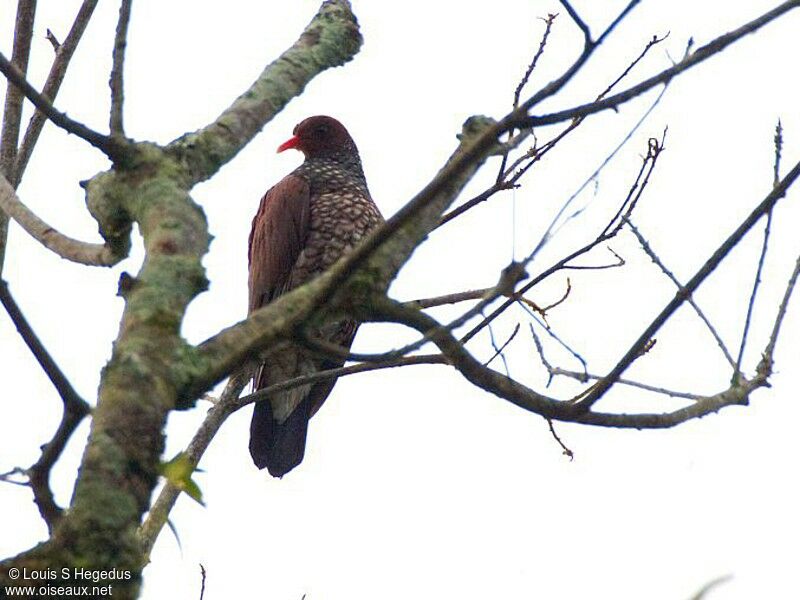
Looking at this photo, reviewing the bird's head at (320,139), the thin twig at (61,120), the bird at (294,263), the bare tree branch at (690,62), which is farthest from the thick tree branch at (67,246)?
the bird's head at (320,139)

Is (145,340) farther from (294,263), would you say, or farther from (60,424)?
(294,263)

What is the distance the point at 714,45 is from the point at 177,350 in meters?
0.97

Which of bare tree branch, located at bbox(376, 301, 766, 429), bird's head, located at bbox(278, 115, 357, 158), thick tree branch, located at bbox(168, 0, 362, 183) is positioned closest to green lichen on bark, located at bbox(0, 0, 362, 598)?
thick tree branch, located at bbox(168, 0, 362, 183)

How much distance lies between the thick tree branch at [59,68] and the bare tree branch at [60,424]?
1.44 m

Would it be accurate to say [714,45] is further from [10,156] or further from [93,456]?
[10,156]

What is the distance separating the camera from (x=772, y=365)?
231cm

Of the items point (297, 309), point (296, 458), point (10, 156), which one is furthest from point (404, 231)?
point (296, 458)

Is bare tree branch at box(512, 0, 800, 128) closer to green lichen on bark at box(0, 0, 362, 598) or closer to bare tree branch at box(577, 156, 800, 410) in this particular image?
bare tree branch at box(577, 156, 800, 410)

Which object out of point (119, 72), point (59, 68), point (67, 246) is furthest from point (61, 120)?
point (59, 68)

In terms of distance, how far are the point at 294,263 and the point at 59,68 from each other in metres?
2.02

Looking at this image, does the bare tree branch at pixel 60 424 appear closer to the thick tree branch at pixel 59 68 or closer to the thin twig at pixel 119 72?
the thin twig at pixel 119 72

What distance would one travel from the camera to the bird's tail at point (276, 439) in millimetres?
4773

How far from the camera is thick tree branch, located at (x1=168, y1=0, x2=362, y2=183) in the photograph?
211 centimetres

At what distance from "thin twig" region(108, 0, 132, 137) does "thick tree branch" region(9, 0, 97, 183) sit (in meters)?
1.06
